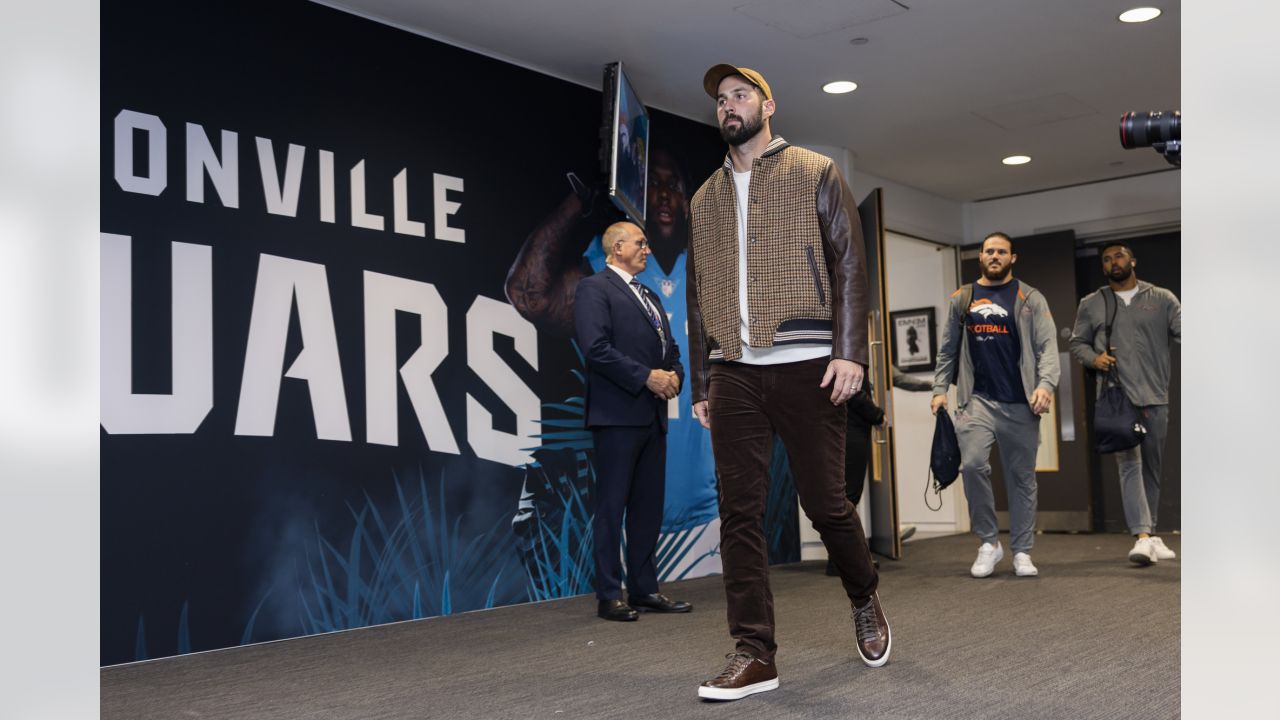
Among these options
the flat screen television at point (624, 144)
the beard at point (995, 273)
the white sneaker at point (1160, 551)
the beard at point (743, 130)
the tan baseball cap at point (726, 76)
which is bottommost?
the white sneaker at point (1160, 551)

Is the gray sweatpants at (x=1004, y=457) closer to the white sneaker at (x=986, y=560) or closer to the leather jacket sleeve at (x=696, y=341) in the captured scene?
the white sneaker at (x=986, y=560)

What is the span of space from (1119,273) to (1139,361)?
48cm

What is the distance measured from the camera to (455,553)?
4.74 metres

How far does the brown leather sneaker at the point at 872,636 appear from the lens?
2.99 metres

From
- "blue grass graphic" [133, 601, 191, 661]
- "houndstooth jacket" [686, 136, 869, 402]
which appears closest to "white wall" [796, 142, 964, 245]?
"houndstooth jacket" [686, 136, 869, 402]

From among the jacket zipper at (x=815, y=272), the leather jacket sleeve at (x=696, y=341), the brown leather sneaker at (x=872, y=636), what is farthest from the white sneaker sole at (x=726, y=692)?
the jacket zipper at (x=815, y=272)

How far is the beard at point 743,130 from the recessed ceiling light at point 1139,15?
3024 millimetres

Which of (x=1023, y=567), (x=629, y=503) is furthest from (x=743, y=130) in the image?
(x=1023, y=567)

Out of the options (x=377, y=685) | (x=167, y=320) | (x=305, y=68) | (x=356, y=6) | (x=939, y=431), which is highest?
(x=356, y=6)
